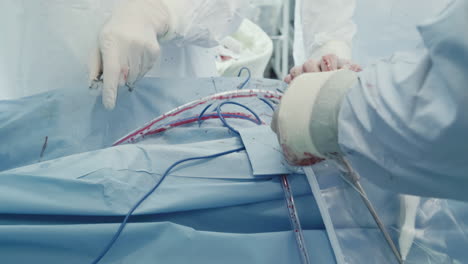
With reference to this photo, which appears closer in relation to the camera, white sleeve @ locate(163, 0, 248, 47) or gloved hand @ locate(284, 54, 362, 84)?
gloved hand @ locate(284, 54, 362, 84)

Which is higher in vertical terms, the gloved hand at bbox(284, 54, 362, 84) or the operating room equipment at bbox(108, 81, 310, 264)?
the gloved hand at bbox(284, 54, 362, 84)

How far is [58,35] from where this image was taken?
1.12m

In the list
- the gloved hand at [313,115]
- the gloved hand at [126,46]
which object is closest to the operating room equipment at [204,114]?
the gloved hand at [126,46]

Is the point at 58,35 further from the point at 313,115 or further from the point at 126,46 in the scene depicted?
the point at 313,115

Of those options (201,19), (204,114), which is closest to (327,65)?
(204,114)

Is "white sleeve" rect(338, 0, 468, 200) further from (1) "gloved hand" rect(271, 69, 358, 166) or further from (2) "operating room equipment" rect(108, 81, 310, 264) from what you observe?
(2) "operating room equipment" rect(108, 81, 310, 264)

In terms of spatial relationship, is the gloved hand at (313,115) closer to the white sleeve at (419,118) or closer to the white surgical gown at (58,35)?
the white sleeve at (419,118)

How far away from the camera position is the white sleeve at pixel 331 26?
48.5 inches

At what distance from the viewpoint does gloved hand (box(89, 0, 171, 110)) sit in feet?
2.91

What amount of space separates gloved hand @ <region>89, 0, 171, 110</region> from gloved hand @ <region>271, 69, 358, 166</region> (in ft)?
1.54

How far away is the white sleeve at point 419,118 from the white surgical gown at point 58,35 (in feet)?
2.61

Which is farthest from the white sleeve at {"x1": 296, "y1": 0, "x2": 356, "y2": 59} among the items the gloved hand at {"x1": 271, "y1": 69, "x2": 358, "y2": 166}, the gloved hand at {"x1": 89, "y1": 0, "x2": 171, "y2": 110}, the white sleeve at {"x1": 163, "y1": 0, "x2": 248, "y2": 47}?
the gloved hand at {"x1": 271, "y1": 69, "x2": 358, "y2": 166}

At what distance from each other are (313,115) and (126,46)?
0.56 meters

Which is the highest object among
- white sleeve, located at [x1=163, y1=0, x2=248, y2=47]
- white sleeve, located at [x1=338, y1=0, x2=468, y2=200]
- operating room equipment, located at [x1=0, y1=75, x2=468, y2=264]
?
white sleeve, located at [x1=338, y1=0, x2=468, y2=200]
